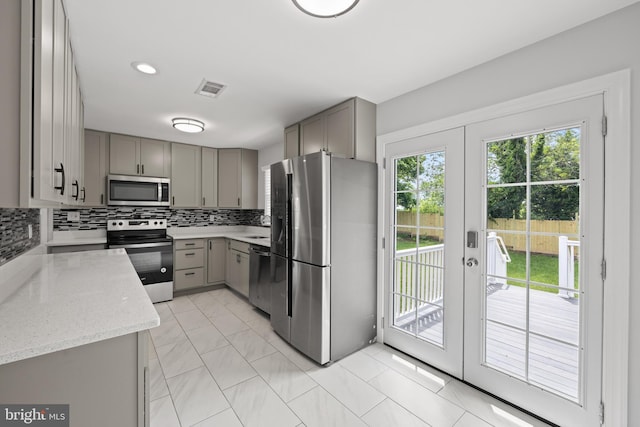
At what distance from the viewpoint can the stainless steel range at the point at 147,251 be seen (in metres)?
3.72

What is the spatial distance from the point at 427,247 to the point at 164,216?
406 cm

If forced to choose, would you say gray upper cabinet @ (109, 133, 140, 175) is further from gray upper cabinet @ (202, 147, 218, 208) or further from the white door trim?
the white door trim

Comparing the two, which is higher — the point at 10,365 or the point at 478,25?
the point at 478,25

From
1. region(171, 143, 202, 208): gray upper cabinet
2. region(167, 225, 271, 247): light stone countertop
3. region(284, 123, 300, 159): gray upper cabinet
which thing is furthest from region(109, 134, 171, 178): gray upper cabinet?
region(284, 123, 300, 159): gray upper cabinet

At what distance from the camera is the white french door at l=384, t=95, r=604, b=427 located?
5.20 feet

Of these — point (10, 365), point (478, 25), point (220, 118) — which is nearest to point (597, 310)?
point (478, 25)

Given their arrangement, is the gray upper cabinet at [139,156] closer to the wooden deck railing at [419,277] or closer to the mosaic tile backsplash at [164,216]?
the mosaic tile backsplash at [164,216]

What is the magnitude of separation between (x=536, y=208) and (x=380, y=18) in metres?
1.51

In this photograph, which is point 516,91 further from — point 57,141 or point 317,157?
point 57,141

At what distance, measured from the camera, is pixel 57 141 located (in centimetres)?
123

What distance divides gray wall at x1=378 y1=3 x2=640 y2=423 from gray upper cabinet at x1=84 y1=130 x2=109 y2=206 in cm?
406

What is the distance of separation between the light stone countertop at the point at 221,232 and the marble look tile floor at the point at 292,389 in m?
1.73

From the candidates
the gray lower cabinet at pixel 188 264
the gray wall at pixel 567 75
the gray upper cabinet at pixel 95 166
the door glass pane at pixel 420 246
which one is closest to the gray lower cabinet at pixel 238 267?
the gray lower cabinet at pixel 188 264
